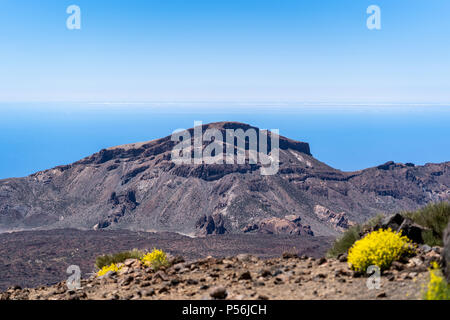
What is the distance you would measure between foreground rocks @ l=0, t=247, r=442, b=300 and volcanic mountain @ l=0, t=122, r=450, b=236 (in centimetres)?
7611

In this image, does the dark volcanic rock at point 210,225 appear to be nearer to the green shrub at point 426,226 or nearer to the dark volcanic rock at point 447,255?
the green shrub at point 426,226

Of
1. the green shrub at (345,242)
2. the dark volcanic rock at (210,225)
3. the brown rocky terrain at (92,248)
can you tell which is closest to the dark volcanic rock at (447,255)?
the green shrub at (345,242)

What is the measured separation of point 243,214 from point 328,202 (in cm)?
2354

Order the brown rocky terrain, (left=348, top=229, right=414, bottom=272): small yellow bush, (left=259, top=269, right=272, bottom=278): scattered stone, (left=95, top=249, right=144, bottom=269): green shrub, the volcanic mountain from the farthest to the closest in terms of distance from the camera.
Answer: the volcanic mountain < the brown rocky terrain < (left=95, top=249, right=144, bottom=269): green shrub < (left=259, top=269, right=272, bottom=278): scattered stone < (left=348, top=229, right=414, bottom=272): small yellow bush

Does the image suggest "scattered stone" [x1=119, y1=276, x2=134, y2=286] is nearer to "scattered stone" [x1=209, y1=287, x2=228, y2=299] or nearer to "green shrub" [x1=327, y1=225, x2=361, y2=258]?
"scattered stone" [x1=209, y1=287, x2=228, y2=299]

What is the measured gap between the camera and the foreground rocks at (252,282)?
883 cm

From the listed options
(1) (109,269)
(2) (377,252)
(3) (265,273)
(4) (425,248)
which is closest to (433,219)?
(4) (425,248)

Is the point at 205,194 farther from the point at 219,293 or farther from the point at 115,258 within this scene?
the point at 219,293

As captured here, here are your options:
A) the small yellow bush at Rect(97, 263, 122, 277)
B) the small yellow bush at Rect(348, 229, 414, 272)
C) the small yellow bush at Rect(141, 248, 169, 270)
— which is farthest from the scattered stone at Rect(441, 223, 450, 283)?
the small yellow bush at Rect(97, 263, 122, 277)

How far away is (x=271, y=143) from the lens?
5433 inches

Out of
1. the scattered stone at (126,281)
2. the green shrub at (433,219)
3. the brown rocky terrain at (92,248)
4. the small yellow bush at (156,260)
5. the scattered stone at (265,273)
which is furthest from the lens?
the brown rocky terrain at (92,248)

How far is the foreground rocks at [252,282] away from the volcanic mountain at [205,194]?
76112 mm

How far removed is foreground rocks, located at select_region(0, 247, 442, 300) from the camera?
29.0ft

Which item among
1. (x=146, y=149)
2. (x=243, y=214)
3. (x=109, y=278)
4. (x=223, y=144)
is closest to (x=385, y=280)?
(x=109, y=278)
